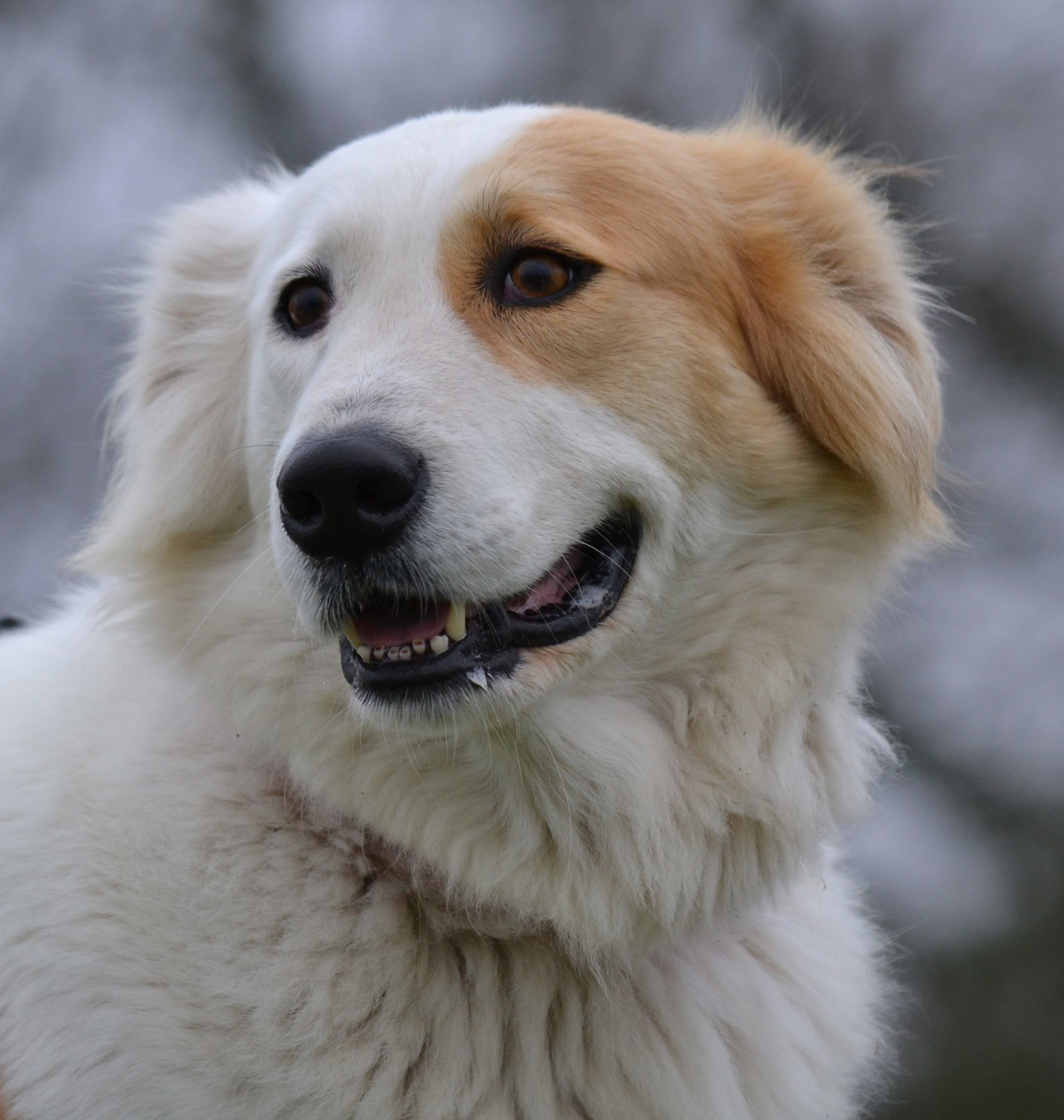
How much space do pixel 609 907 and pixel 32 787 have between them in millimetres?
1246

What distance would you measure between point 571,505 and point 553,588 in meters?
0.17

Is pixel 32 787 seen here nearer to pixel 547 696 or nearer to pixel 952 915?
pixel 547 696

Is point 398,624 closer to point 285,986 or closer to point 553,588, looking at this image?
point 553,588

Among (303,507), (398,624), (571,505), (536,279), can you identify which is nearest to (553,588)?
(571,505)

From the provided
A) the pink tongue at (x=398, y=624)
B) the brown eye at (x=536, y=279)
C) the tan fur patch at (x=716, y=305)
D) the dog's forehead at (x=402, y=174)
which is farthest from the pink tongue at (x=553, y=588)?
the dog's forehead at (x=402, y=174)

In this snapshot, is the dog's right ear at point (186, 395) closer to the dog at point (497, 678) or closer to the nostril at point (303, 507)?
the dog at point (497, 678)

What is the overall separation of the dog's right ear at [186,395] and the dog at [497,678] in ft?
0.07

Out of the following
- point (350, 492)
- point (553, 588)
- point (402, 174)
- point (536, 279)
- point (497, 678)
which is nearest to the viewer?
point (350, 492)

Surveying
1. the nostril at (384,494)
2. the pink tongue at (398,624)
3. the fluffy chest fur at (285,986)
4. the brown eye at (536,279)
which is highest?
the brown eye at (536,279)

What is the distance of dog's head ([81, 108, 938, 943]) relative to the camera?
2.29 m

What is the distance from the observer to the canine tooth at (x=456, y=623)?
7.59 ft

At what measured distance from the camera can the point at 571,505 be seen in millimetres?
2379

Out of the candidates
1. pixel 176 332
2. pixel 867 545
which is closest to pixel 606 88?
pixel 176 332

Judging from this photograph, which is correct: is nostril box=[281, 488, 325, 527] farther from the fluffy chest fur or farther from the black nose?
the fluffy chest fur
